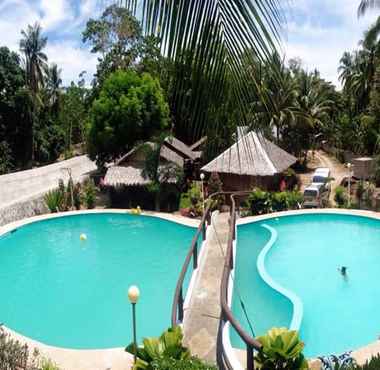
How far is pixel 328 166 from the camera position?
27.1 metres

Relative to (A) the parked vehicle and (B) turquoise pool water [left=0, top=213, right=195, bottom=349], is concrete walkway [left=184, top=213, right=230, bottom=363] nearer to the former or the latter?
(B) turquoise pool water [left=0, top=213, right=195, bottom=349]

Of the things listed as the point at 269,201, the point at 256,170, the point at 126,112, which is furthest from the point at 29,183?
the point at 269,201

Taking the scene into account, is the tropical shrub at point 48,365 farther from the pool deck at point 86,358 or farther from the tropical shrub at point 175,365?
the tropical shrub at point 175,365

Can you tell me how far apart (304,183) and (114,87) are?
11380 mm

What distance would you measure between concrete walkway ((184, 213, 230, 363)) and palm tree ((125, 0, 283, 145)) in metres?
4.83

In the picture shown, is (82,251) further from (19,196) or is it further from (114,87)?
(114,87)

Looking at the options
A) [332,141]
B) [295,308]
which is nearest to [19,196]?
[295,308]

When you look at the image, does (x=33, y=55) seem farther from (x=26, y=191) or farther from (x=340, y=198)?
(x=340, y=198)

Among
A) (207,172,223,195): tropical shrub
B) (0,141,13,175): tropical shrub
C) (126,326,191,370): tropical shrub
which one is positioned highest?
(0,141,13,175): tropical shrub

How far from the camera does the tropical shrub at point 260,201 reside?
1496cm

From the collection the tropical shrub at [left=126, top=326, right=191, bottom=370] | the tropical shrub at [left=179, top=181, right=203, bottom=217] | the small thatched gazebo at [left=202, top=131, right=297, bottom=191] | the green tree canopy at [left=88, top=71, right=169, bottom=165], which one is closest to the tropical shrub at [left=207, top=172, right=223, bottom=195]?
the tropical shrub at [left=179, top=181, right=203, bottom=217]

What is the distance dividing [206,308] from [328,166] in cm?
2249

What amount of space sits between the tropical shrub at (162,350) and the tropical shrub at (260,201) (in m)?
10.3

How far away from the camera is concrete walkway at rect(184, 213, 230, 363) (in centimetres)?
596
